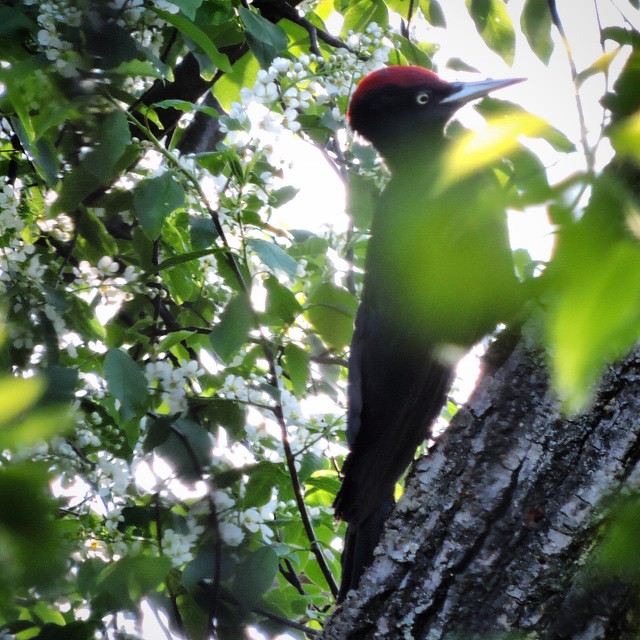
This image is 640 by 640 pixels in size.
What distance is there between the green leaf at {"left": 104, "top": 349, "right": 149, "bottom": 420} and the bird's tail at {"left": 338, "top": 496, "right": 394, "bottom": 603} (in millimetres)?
699

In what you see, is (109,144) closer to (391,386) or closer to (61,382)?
(61,382)

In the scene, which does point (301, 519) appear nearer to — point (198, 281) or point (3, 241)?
point (198, 281)

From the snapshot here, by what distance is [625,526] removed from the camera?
1.90ft

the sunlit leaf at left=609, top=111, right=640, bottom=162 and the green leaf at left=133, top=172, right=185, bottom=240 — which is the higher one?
the green leaf at left=133, top=172, right=185, bottom=240

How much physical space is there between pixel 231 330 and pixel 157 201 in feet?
1.41

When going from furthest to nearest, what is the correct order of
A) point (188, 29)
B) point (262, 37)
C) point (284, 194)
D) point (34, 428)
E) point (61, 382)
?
point (262, 37) < point (284, 194) < point (188, 29) < point (61, 382) < point (34, 428)

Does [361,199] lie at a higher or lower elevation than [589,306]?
higher

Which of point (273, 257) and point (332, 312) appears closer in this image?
point (273, 257)

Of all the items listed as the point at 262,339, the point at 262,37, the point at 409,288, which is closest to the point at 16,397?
the point at 409,288

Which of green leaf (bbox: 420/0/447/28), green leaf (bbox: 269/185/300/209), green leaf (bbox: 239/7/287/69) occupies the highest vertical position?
green leaf (bbox: 420/0/447/28)

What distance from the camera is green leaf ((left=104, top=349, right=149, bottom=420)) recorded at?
2.12 metres

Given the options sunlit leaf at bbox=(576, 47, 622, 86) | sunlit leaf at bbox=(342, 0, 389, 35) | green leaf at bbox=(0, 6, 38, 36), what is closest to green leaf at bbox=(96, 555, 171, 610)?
sunlit leaf at bbox=(576, 47, 622, 86)

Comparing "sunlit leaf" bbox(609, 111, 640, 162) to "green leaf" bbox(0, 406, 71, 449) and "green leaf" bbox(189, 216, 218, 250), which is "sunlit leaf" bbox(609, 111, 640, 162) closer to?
"green leaf" bbox(0, 406, 71, 449)

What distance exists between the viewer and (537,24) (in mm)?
2521
